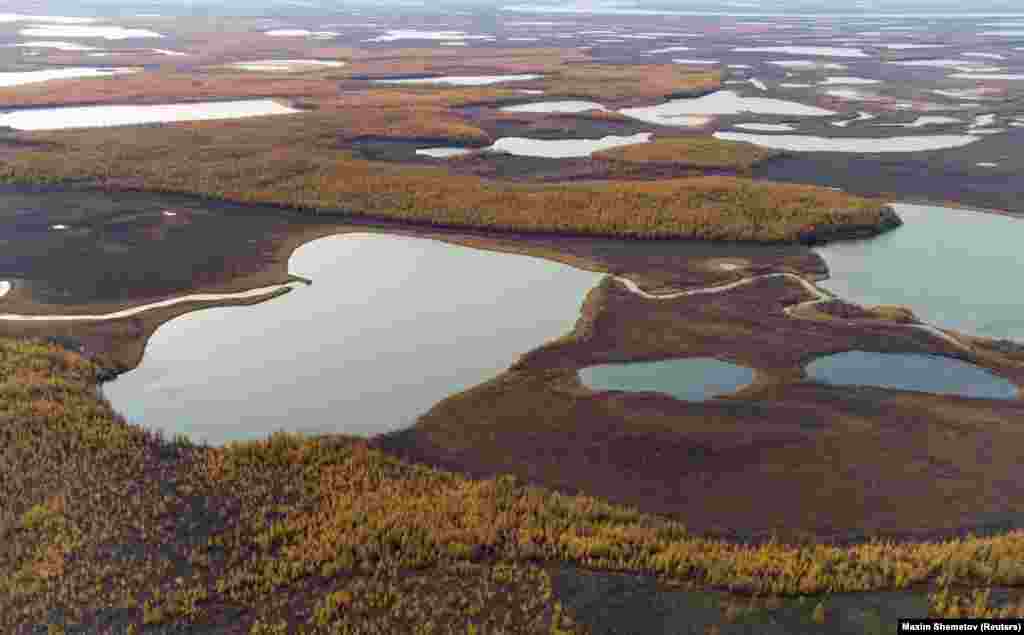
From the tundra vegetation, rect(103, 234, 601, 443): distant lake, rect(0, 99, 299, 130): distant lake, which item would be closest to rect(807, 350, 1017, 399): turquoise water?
the tundra vegetation

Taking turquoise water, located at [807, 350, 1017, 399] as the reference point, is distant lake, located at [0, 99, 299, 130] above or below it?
above

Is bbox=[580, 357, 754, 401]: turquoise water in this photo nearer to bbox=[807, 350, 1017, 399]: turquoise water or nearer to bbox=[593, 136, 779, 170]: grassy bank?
bbox=[807, 350, 1017, 399]: turquoise water

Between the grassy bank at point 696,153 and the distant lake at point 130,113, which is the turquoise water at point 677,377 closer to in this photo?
the grassy bank at point 696,153

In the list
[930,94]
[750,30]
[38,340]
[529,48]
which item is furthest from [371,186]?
[750,30]

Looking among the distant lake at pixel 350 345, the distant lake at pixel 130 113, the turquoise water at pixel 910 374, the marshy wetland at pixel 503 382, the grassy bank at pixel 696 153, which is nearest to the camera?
the marshy wetland at pixel 503 382

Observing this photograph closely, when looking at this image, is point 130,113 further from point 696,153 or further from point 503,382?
point 503,382

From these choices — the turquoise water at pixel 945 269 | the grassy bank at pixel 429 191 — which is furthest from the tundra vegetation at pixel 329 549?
the grassy bank at pixel 429 191

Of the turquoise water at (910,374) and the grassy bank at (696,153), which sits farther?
the grassy bank at (696,153)
